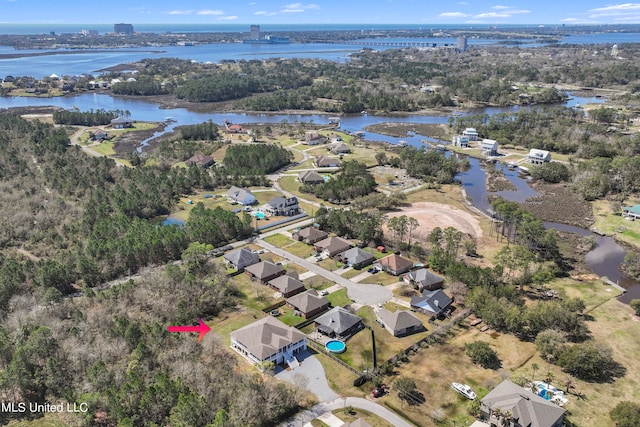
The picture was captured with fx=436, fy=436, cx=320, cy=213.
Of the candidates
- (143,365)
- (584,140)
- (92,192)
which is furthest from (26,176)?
(584,140)

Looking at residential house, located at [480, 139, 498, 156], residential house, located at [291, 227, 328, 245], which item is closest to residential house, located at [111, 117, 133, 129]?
residential house, located at [291, 227, 328, 245]

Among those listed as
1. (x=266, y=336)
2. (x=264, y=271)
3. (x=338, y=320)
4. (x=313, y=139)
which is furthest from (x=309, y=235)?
(x=313, y=139)

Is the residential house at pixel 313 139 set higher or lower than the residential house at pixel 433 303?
higher

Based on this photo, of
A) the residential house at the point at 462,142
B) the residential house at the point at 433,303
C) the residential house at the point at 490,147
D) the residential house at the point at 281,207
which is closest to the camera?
the residential house at the point at 433,303

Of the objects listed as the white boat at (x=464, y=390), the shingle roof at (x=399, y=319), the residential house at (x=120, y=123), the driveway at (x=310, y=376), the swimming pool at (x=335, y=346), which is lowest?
the white boat at (x=464, y=390)

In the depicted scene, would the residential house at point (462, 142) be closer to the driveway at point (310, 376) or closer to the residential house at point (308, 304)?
the residential house at point (308, 304)

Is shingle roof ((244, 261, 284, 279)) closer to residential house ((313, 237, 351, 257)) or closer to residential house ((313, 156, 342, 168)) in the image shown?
residential house ((313, 237, 351, 257))

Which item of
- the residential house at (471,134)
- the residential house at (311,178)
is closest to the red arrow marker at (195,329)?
the residential house at (311,178)
